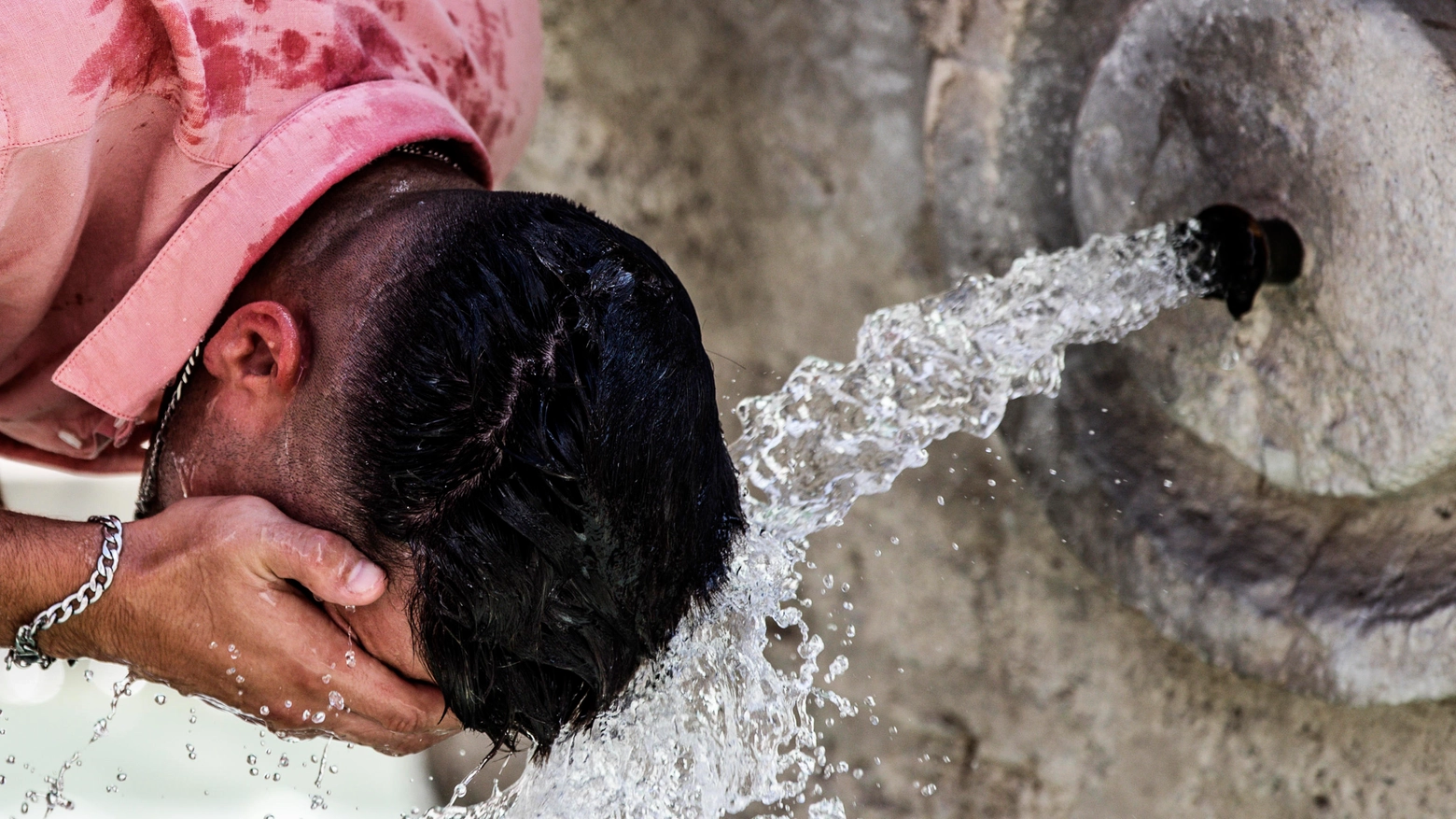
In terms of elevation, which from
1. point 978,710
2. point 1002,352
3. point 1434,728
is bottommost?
point 978,710

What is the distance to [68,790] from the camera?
2234mm

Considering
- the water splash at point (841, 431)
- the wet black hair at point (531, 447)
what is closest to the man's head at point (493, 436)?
the wet black hair at point (531, 447)

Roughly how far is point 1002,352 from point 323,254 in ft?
2.25

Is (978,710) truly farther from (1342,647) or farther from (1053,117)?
(1053,117)

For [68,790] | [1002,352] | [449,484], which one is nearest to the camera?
[449,484]

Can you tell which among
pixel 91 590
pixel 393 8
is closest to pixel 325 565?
pixel 91 590

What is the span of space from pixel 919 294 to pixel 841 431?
380 millimetres

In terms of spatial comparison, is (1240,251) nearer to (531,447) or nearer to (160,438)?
(531,447)

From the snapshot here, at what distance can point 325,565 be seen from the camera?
2.95ft

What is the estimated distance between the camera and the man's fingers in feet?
2.96

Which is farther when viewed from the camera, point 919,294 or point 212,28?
point 919,294

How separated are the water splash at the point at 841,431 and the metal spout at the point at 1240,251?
0.01 meters

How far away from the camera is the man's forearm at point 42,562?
3.17 feet

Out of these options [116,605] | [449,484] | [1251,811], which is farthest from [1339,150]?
[116,605]
